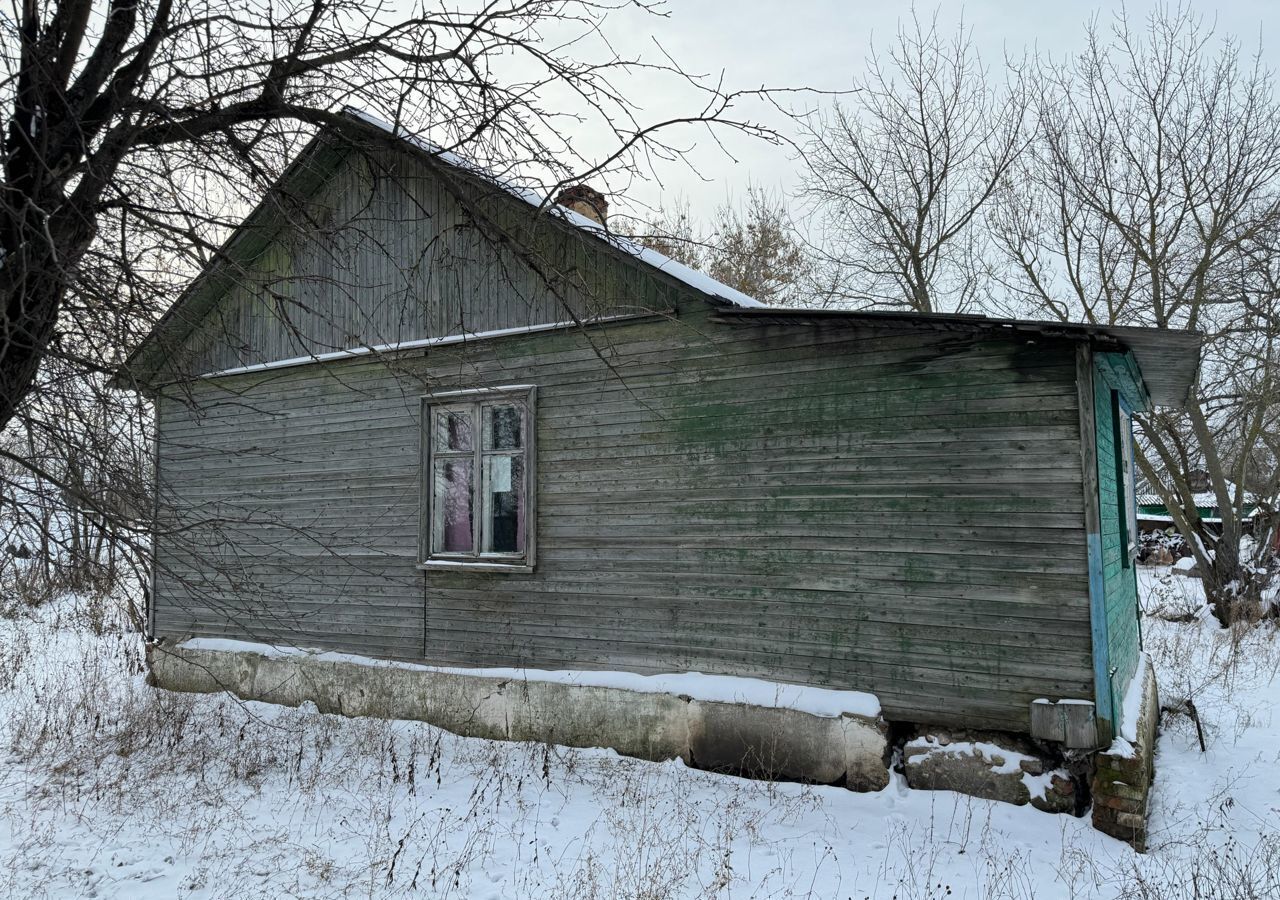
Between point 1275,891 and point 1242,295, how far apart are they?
12.5m

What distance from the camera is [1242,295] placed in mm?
14125

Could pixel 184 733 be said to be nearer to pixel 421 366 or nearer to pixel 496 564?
pixel 496 564

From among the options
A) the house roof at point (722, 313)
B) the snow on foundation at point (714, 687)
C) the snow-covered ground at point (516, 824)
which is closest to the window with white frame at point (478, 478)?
the snow on foundation at point (714, 687)

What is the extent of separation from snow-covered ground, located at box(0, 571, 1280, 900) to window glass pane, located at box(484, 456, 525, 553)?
180cm

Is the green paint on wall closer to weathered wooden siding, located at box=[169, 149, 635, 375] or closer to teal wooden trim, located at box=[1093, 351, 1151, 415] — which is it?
teal wooden trim, located at box=[1093, 351, 1151, 415]

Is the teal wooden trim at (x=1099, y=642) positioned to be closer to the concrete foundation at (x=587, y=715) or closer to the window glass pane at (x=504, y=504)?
the concrete foundation at (x=587, y=715)

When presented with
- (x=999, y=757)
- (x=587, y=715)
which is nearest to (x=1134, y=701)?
(x=999, y=757)

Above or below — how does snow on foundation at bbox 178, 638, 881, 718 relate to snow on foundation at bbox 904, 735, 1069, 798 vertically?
above

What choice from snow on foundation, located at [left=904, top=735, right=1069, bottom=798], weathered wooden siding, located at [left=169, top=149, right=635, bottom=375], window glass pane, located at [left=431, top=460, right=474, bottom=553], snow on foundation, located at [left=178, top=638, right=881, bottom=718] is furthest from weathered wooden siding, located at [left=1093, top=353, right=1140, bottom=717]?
window glass pane, located at [left=431, top=460, right=474, bottom=553]

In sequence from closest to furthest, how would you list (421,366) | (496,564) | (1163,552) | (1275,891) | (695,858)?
(1275,891)
(695,858)
(496,564)
(421,366)
(1163,552)

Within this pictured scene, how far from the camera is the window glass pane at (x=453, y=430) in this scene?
8.43 metres

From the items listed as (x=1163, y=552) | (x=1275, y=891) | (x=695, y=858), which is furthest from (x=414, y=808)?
(x=1163, y=552)

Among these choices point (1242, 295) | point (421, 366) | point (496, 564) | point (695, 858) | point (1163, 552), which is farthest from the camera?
point (1163, 552)

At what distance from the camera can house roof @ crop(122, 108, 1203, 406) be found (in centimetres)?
390
